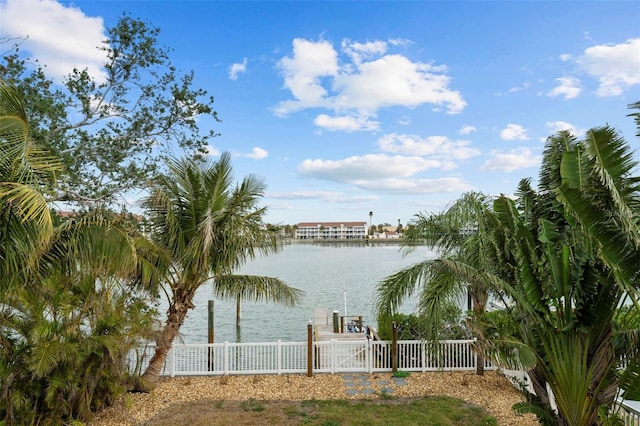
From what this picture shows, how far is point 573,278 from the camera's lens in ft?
14.5

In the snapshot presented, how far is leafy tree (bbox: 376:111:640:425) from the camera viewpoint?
358 centimetres

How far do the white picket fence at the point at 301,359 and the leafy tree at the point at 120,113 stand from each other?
14.0ft

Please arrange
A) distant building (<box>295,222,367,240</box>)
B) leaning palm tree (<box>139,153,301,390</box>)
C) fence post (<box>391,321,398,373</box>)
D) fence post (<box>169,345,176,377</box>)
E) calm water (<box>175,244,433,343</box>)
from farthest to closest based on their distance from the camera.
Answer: distant building (<box>295,222,367,240</box>) < calm water (<box>175,244,433,343</box>) < fence post (<box>391,321,398,373</box>) < fence post (<box>169,345,176,377</box>) < leaning palm tree (<box>139,153,301,390</box>)

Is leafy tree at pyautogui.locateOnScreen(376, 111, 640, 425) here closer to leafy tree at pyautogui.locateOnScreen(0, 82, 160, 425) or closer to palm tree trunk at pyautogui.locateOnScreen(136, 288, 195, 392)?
leafy tree at pyautogui.locateOnScreen(0, 82, 160, 425)

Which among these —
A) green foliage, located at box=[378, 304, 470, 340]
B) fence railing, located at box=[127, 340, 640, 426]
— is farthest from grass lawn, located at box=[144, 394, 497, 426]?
green foliage, located at box=[378, 304, 470, 340]

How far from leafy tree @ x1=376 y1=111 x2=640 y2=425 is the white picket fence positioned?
12.9 feet

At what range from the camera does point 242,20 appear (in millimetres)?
11289

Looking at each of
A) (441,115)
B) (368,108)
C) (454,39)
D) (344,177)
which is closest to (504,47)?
(454,39)

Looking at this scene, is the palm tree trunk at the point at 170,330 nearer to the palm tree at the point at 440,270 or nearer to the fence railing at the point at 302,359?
the fence railing at the point at 302,359

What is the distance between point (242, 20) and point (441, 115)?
8.13m

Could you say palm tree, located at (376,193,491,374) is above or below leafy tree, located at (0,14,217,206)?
below

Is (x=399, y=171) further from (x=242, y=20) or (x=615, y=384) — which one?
(x=615, y=384)

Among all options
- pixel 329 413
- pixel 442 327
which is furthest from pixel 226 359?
pixel 442 327

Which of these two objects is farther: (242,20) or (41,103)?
(242,20)
